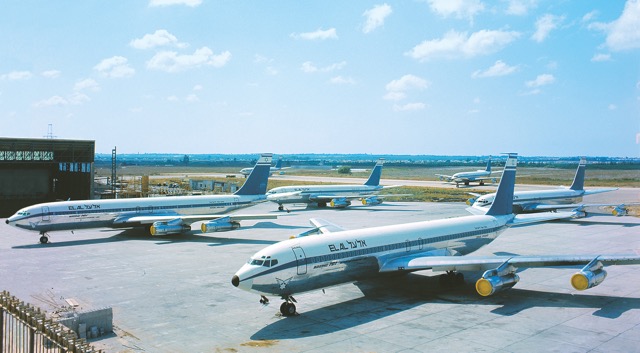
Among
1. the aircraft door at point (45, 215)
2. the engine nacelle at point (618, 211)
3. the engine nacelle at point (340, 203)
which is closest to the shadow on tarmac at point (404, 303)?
the aircraft door at point (45, 215)

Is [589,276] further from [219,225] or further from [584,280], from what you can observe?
[219,225]

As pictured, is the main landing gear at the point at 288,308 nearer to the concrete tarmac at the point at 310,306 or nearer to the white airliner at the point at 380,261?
the white airliner at the point at 380,261

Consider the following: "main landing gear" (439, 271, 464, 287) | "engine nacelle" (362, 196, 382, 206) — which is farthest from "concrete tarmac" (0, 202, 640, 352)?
"engine nacelle" (362, 196, 382, 206)

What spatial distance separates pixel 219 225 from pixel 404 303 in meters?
24.0

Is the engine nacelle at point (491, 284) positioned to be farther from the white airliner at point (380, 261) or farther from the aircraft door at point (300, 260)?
the aircraft door at point (300, 260)

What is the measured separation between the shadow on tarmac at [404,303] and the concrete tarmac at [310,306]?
0.19 feet

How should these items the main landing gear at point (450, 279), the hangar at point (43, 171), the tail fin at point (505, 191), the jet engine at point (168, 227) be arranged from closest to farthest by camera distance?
1. the main landing gear at point (450, 279)
2. the tail fin at point (505, 191)
3. the jet engine at point (168, 227)
4. the hangar at point (43, 171)

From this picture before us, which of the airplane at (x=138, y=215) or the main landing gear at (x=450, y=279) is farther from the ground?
the airplane at (x=138, y=215)

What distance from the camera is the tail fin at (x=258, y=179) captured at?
196 ft

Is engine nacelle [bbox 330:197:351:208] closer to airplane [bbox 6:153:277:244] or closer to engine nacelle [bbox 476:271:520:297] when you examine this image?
airplane [bbox 6:153:277:244]

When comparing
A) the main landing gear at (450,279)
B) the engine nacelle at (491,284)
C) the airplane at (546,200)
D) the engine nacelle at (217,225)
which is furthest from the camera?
the airplane at (546,200)

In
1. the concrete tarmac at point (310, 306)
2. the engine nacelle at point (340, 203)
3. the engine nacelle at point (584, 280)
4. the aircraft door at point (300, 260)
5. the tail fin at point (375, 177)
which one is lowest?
the concrete tarmac at point (310, 306)

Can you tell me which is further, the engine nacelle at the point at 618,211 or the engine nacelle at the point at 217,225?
the engine nacelle at the point at 618,211

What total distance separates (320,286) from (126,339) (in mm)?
9513
